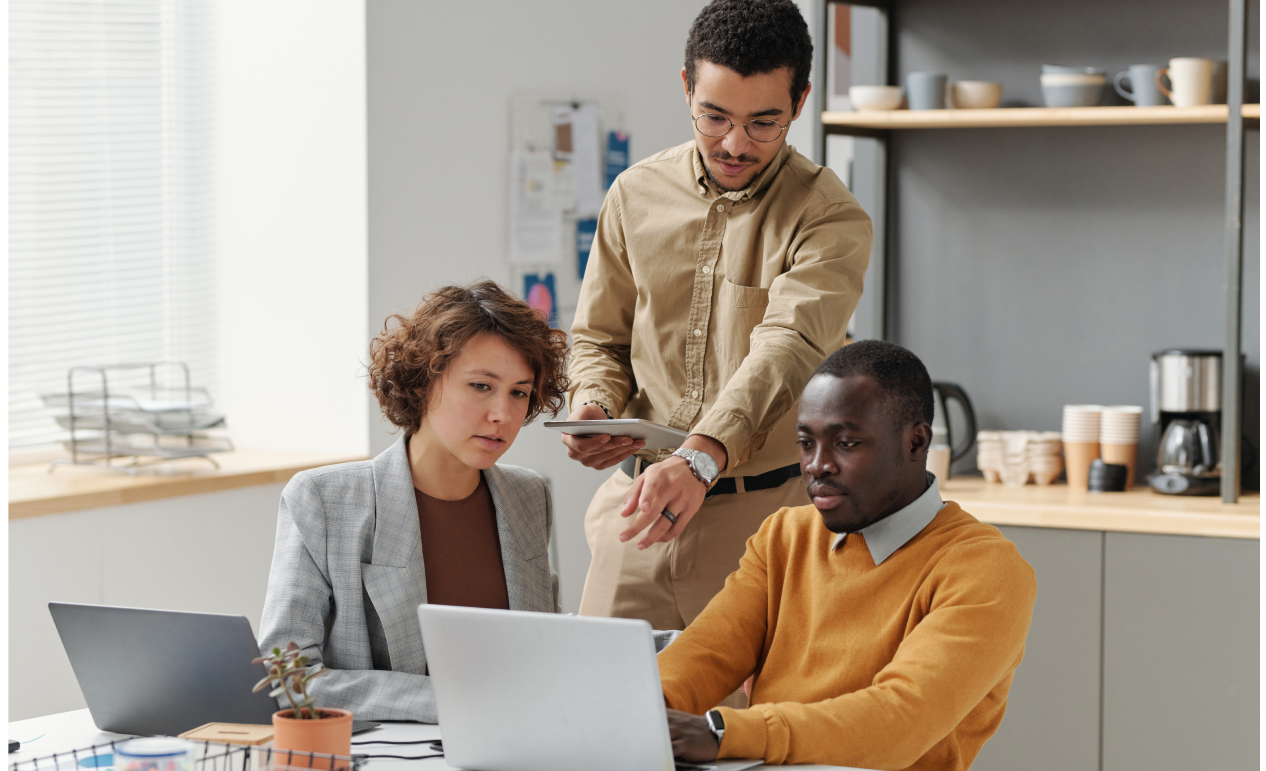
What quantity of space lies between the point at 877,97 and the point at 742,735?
7.45 ft

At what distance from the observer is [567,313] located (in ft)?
12.6

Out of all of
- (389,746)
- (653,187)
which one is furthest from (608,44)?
(389,746)

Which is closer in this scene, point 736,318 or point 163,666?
point 163,666

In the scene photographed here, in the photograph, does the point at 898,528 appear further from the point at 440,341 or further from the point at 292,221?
the point at 292,221

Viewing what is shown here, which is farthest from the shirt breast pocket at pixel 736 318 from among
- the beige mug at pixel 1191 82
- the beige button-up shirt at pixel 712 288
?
the beige mug at pixel 1191 82

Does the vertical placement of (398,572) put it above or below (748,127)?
below

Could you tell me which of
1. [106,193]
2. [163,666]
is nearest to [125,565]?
[106,193]

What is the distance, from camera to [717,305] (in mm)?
2006

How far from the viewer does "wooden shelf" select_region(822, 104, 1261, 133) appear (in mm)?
2951

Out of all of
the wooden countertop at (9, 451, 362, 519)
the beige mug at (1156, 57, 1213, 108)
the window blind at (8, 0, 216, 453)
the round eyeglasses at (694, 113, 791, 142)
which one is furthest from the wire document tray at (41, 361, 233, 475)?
the beige mug at (1156, 57, 1213, 108)

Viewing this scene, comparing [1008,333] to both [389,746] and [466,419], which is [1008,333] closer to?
[466,419]

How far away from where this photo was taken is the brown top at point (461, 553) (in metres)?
1.72

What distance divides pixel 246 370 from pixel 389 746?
2.48 m

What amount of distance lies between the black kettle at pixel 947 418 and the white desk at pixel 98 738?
2.11 meters
